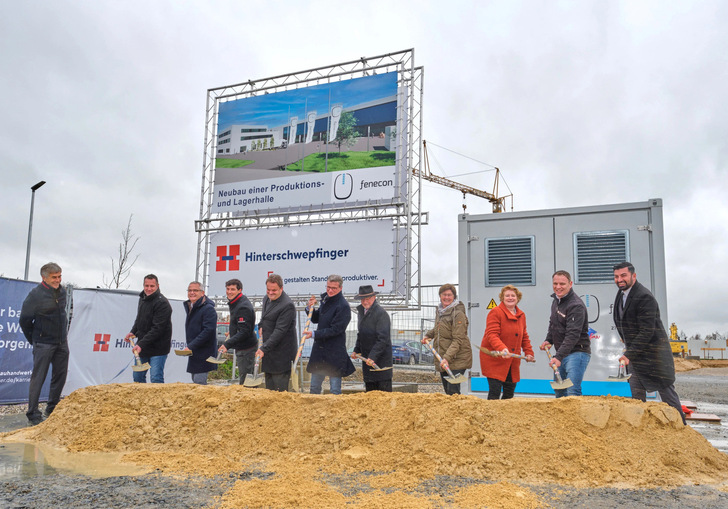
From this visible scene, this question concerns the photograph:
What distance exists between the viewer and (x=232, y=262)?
43.9ft

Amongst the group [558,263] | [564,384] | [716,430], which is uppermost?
[558,263]

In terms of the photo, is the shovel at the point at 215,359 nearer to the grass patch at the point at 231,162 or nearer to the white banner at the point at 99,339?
the white banner at the point at 99,339

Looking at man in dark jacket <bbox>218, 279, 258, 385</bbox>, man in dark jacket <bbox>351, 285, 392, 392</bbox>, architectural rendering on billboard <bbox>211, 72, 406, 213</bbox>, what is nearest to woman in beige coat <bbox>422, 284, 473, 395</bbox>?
man in dark jacket <bbox>351, 285, 392, 392</bbox>

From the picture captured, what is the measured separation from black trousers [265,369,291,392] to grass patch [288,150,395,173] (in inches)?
256

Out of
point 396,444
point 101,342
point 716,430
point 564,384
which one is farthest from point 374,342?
point 101,342

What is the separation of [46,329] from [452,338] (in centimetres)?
472

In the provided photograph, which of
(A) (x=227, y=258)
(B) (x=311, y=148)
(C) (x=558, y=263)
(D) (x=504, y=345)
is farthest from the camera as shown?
(A) (x=227, y=258)

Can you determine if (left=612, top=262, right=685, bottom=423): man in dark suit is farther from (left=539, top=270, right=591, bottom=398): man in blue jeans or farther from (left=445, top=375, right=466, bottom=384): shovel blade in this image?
(left=445, top=375, right=466, bottom=384): shovel blade

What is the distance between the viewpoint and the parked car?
41.3 ft

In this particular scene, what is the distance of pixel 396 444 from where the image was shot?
4488 millimetres

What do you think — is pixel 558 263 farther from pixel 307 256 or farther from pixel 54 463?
pixel 307 256

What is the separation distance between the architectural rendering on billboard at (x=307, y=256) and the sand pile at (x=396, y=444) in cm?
654

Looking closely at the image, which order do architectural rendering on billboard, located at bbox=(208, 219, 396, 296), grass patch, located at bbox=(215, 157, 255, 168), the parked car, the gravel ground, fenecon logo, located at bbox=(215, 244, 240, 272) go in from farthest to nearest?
grass patch, located at bbox=(215, 157, 255, 168), fenecon logo, located at bbox=(215, 244, 240, 272), the parked car, architectural rendering on billboard, located at bbox=(208, 219, 396, 296), the gravel ground

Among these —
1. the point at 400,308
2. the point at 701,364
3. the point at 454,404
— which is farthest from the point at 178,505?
the point at 701,364
